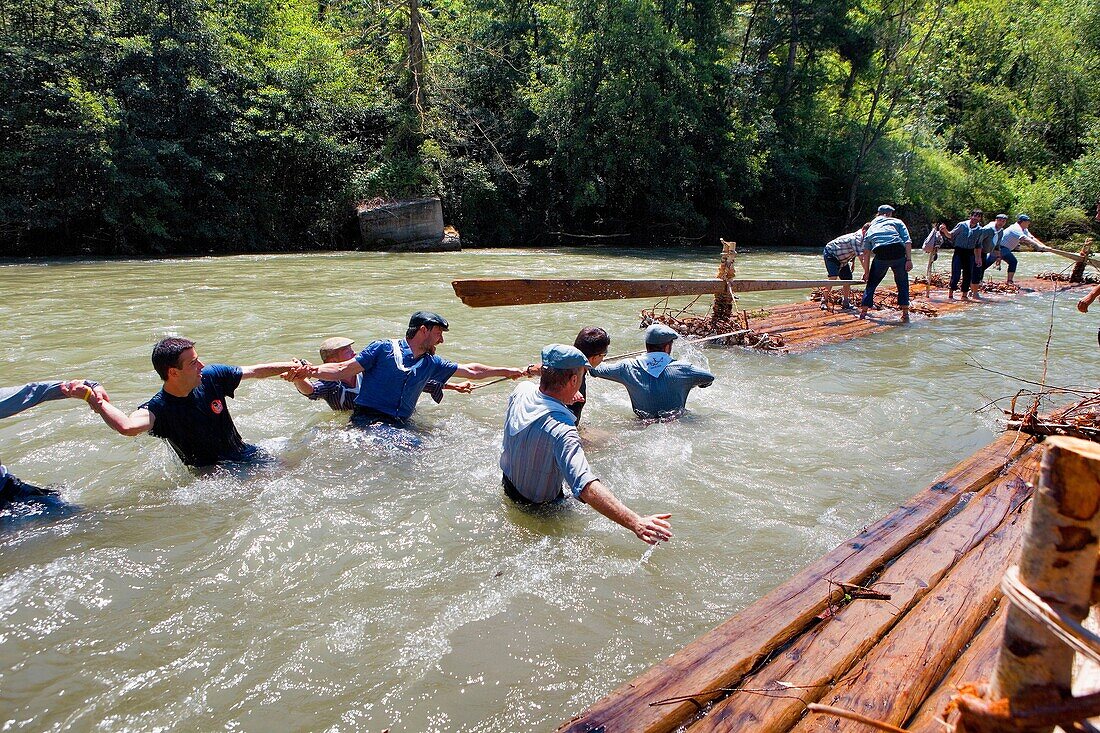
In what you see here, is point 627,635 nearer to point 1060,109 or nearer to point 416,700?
point 416,700

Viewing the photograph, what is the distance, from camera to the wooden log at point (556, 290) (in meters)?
5.88

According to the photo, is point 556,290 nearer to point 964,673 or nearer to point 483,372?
point 483,372

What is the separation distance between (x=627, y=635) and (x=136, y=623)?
237 centimetres

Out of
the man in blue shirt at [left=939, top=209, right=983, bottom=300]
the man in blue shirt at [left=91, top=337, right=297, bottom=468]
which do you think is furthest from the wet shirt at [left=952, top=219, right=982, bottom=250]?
the man in blue shirt at [left=91, top=337, right=297, bottom=468]

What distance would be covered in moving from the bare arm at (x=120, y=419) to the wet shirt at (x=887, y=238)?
10235mm

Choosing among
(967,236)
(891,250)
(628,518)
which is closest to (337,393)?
(628,518)

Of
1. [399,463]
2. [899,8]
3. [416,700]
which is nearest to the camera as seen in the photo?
[416,700]

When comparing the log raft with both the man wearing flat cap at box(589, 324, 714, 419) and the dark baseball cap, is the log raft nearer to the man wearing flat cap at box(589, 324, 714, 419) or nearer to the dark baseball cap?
the man wearing flat cap at box(589, 324, 714, 419)

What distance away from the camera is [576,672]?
3078 millimetres

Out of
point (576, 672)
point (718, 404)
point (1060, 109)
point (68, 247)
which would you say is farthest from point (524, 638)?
point (1060, 109)

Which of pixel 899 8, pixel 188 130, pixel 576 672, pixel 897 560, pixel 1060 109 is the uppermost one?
pixel 899 8

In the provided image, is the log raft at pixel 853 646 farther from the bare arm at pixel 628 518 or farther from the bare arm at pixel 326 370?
the bare arm at pixel 326 370

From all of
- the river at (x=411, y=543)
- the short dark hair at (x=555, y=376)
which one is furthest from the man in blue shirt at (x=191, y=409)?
the short dark hair at (x=555, y=376)

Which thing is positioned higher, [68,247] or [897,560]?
[68,247]
